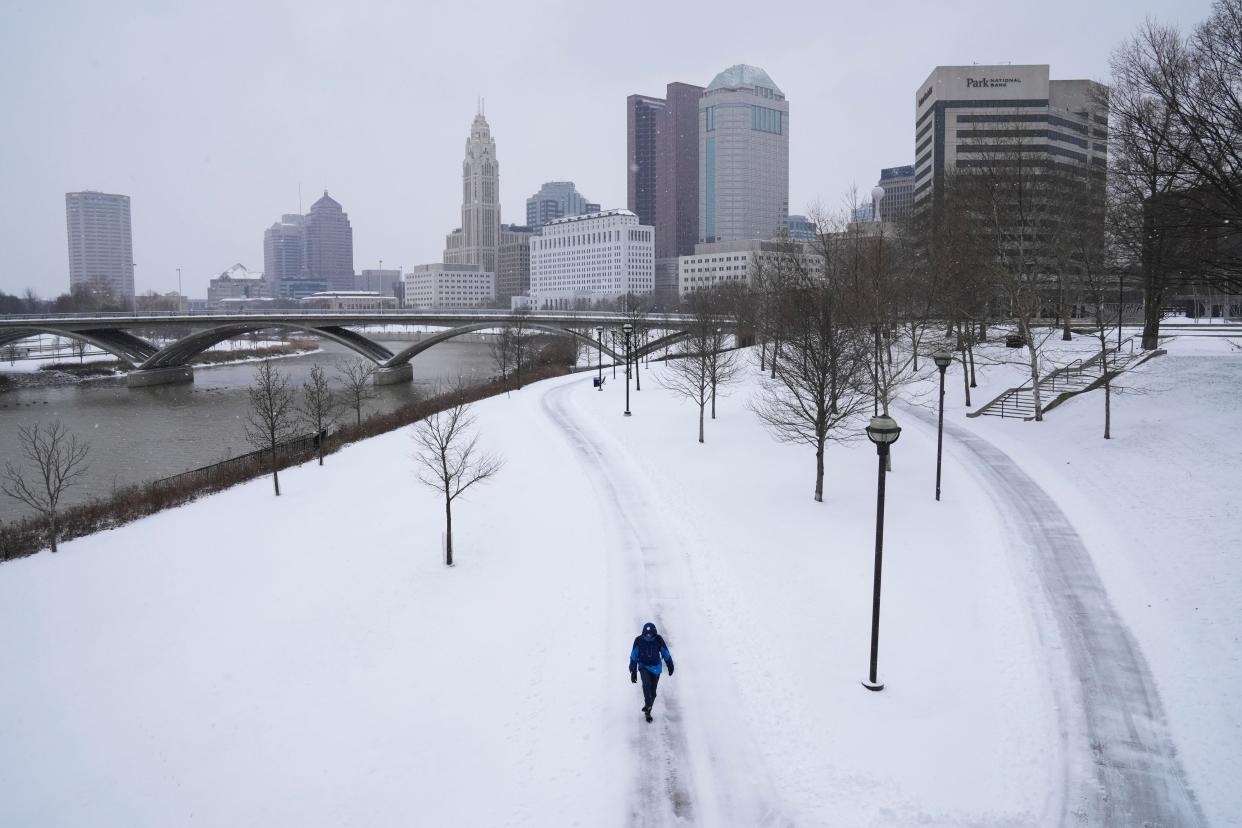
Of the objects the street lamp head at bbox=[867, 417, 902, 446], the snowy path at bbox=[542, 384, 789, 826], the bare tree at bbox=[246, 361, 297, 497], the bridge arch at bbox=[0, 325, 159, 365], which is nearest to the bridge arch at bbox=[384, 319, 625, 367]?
the bare tree at bbox=[246, 361, 297, 497]

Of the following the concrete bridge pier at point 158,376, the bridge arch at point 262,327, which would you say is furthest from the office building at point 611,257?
the concrete bridge pier at point 158,376

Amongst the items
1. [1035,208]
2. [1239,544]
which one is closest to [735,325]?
[1035,208]

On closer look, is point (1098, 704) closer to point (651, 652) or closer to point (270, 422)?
point (651, 652)

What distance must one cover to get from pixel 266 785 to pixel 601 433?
19.9 m

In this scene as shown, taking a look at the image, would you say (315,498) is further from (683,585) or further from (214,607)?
(683,585)

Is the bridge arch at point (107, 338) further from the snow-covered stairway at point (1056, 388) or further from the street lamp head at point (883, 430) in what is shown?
the street lamp head at point (883, 430)

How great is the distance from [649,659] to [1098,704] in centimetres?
563

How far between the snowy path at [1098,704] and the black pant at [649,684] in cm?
440

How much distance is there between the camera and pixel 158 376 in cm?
6606

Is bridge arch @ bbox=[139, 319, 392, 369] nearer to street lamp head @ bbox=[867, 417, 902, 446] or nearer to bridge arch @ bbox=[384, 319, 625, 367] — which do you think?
bridge arch @ bbox=[384, 319, 625, 367]

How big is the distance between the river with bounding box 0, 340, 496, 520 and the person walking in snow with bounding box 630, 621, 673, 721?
76.3 ft

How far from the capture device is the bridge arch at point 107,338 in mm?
65562

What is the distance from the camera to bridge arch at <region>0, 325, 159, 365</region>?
65562 millimetres

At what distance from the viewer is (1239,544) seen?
12.6 metres
